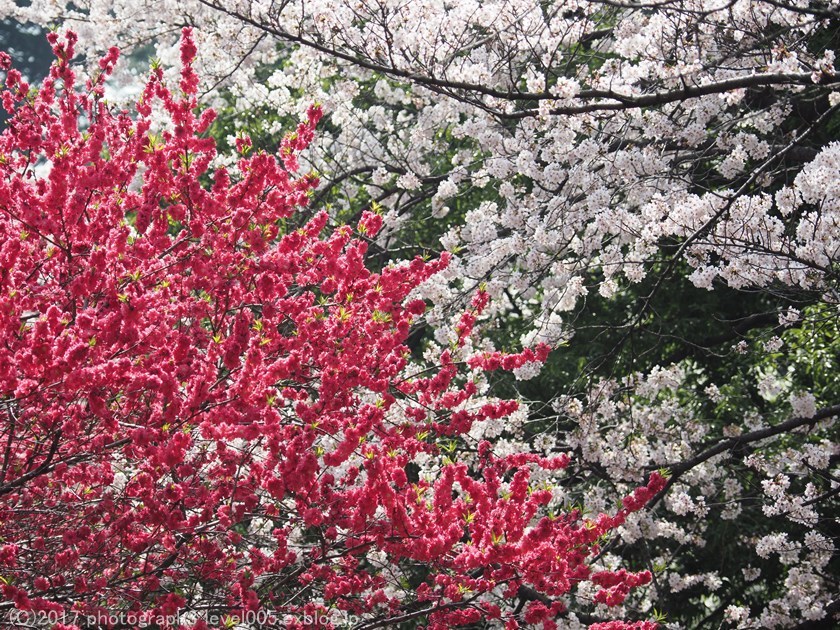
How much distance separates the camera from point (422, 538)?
15.7 feet

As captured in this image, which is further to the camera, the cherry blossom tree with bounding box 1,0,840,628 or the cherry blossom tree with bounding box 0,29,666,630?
the cherry blossom tree with bounding box 1,0,840,628

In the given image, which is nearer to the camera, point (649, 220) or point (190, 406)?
point (190, 406)

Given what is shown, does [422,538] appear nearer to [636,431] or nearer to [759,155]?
[636,431]

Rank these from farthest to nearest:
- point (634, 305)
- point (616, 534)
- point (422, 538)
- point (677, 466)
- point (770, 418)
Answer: point (634, 305), point (770, 418), point (616, 534), point (677, 466), point (422, 538)

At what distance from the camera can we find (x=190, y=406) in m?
4.46

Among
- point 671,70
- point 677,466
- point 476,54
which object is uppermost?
point 476,54

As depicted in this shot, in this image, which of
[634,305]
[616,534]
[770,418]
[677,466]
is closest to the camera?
[677,466]

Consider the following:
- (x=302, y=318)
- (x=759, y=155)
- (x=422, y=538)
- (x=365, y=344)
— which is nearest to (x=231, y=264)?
(x=302, y=318)

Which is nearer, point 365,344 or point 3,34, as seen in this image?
point 365,344

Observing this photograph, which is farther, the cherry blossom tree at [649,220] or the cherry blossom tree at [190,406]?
the cherry blossom tree at [649,220]

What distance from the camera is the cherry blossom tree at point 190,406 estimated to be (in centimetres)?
441

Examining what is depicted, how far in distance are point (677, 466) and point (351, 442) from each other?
260cm

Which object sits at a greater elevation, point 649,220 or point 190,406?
point 649,220

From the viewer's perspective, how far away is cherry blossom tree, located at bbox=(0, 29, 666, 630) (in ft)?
14.5
